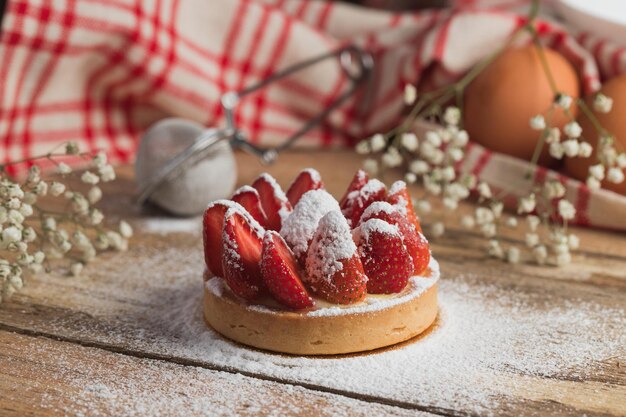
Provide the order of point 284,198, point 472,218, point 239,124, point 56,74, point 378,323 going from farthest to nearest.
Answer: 1. point 239,124
2. point 56,74
3. point 472,218
4. point 284,198
5. point 378,323

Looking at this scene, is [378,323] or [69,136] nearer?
[378,323]

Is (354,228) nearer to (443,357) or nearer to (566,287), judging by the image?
(443,357)

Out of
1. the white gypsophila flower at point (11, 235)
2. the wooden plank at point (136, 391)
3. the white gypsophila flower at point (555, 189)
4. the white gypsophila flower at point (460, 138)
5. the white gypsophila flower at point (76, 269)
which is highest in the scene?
the white gypsophila flower at point (460, 138)

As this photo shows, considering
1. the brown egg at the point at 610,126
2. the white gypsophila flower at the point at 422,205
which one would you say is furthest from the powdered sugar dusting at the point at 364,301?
the brown egg at the point at 610,126

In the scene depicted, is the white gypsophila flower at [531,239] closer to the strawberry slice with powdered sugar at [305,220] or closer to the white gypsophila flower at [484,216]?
the white gypsophila flower at [484,216]

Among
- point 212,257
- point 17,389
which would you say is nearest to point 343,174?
point 212,257

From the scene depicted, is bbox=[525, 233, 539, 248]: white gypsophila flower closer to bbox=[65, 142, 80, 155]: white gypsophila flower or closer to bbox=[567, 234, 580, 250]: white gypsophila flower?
bbox=[567, 234, 580, 250]: white gypsophila flower
